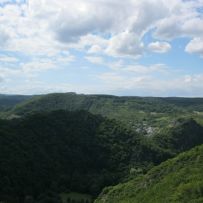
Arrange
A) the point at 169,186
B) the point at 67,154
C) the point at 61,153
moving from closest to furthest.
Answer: the point at 169,186
the point at 61,153
the point at 67,154

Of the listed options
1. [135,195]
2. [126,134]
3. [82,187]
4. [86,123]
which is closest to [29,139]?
[82,187]

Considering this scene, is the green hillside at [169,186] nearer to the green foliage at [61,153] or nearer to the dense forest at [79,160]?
the dense forest at [79,160]

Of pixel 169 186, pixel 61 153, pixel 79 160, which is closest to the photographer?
pixel 169 186

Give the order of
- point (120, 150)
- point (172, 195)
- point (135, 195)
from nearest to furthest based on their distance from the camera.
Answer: point (172, 195) < point (135, 195) < point (120, 150)

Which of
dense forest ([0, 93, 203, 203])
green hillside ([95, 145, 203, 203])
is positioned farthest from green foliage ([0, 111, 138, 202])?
green hillside ([95, 145, 203, 203])

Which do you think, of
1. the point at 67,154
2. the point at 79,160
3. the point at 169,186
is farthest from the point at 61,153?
the point at 169,186

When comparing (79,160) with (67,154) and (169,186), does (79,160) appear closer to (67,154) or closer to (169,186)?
(67,154)

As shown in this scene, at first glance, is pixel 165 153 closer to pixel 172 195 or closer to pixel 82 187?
pixel 82 187
